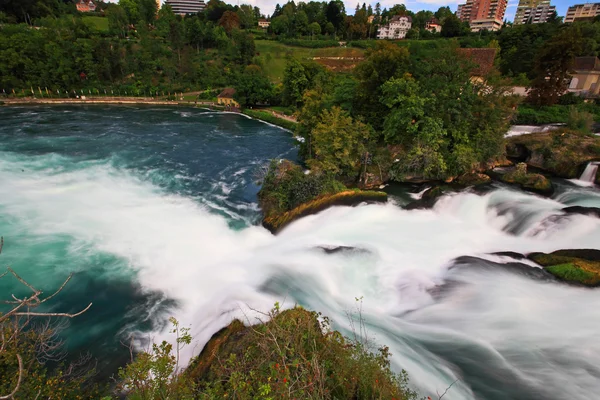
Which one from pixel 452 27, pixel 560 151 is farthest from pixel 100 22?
pixel 560 151

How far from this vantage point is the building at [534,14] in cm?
12162

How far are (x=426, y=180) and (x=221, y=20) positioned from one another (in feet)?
294

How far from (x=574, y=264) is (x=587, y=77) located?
128 feet

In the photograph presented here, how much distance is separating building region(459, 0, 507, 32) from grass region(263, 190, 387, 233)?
397ft

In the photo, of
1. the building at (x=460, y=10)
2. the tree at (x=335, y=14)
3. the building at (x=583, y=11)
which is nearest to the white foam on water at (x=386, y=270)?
the tree at (x=335, y=14)

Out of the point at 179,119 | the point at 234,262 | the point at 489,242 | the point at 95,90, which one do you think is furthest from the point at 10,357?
the point at 95,90

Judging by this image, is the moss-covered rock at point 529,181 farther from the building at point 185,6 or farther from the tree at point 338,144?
the building at point 185,6

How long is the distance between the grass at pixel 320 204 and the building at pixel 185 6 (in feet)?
465

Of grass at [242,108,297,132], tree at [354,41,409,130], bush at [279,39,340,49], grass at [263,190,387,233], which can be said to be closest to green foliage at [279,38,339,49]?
bush at [279,39,340,49]

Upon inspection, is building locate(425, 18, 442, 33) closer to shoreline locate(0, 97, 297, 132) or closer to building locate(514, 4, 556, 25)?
building locate(514, 4, 556, 25)

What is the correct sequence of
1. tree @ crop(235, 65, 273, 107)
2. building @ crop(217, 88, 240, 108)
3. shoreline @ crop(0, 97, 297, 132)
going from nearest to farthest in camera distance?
shoreline @ crop(0, 97, 297, 132), tree @ crop(235, 65, 273, 107), building @ crop(217, 88, 240, 108)

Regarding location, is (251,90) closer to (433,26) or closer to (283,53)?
(283,53)

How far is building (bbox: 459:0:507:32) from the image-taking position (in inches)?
4358

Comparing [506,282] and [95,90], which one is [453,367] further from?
[95,90]
